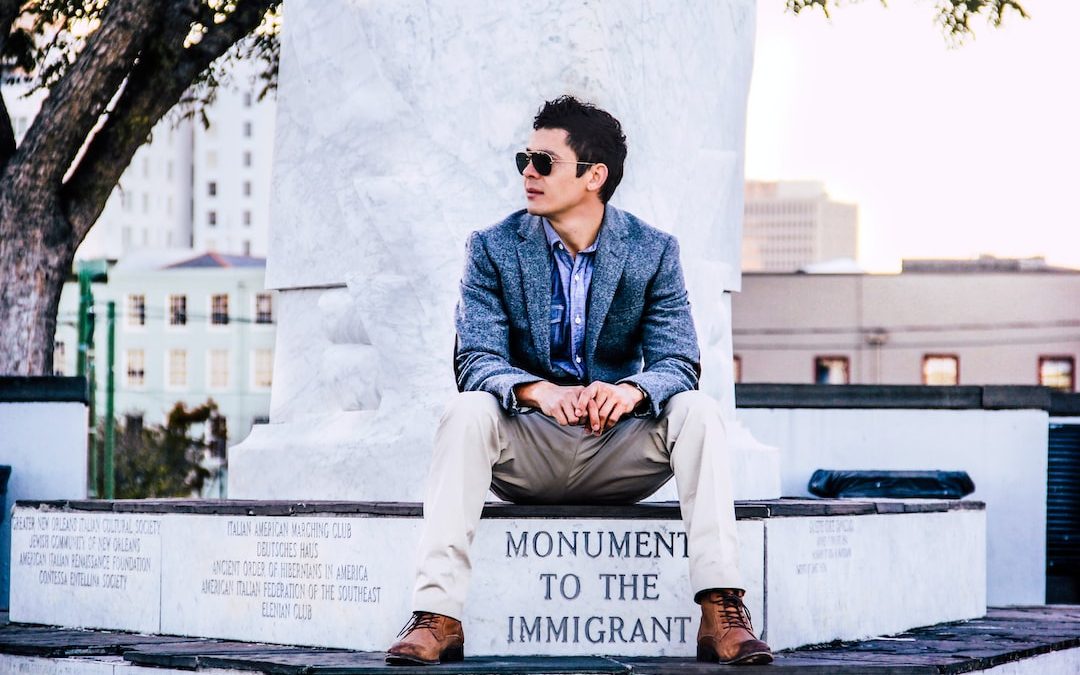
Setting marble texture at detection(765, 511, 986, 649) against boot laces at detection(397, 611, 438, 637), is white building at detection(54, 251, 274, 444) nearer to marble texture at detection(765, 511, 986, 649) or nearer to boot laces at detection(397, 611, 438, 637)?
marble texture at detection(765, 511, 986, 649)

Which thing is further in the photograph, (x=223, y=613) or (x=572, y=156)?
(x=223, y=613)

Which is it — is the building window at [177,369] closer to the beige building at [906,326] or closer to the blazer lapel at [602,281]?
the beige building at [906,326]

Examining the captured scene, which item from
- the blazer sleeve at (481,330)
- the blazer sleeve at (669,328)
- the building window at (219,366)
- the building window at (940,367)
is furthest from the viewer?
the building window at (219,366)

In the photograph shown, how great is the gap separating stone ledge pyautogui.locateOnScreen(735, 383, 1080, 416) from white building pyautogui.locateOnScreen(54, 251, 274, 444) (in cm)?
7241

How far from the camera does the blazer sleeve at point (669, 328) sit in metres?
6.03

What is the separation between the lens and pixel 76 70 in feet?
40.8

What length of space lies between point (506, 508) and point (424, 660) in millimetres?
812

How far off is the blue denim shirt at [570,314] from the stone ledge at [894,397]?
466cm

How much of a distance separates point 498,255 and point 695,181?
2353mm

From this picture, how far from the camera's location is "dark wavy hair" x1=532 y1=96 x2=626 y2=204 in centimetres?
620

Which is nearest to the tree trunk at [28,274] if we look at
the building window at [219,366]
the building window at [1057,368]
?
the building window at [1057,368]

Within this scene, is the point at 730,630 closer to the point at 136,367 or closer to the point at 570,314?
the point at 570,314

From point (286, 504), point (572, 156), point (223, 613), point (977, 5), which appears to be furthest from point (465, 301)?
point (977, 5)

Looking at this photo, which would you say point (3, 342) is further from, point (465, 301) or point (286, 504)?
point (465, 301)
